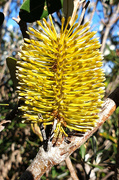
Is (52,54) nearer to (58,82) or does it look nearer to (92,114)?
(58,82)

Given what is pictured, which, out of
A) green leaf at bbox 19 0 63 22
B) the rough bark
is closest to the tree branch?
the rough bark

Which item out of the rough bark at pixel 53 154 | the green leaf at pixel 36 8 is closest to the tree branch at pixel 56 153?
the rough bark at pixel 53 154

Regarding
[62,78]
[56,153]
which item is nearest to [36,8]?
[62,78]

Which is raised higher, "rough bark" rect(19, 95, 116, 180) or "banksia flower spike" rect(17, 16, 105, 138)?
"banksia flower spike" rect(17, 16, 105, 138)

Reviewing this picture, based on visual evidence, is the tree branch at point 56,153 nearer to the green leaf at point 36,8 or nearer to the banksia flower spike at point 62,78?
the banksia flower spike at point 62,78

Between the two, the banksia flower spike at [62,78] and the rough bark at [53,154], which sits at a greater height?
the banksia flower spike at [62,78]

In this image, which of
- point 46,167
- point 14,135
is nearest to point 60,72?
point 46,167

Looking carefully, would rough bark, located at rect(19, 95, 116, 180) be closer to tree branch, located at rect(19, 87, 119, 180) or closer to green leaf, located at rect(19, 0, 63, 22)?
tree branch, located at rect(19, 87, 119, 180)
